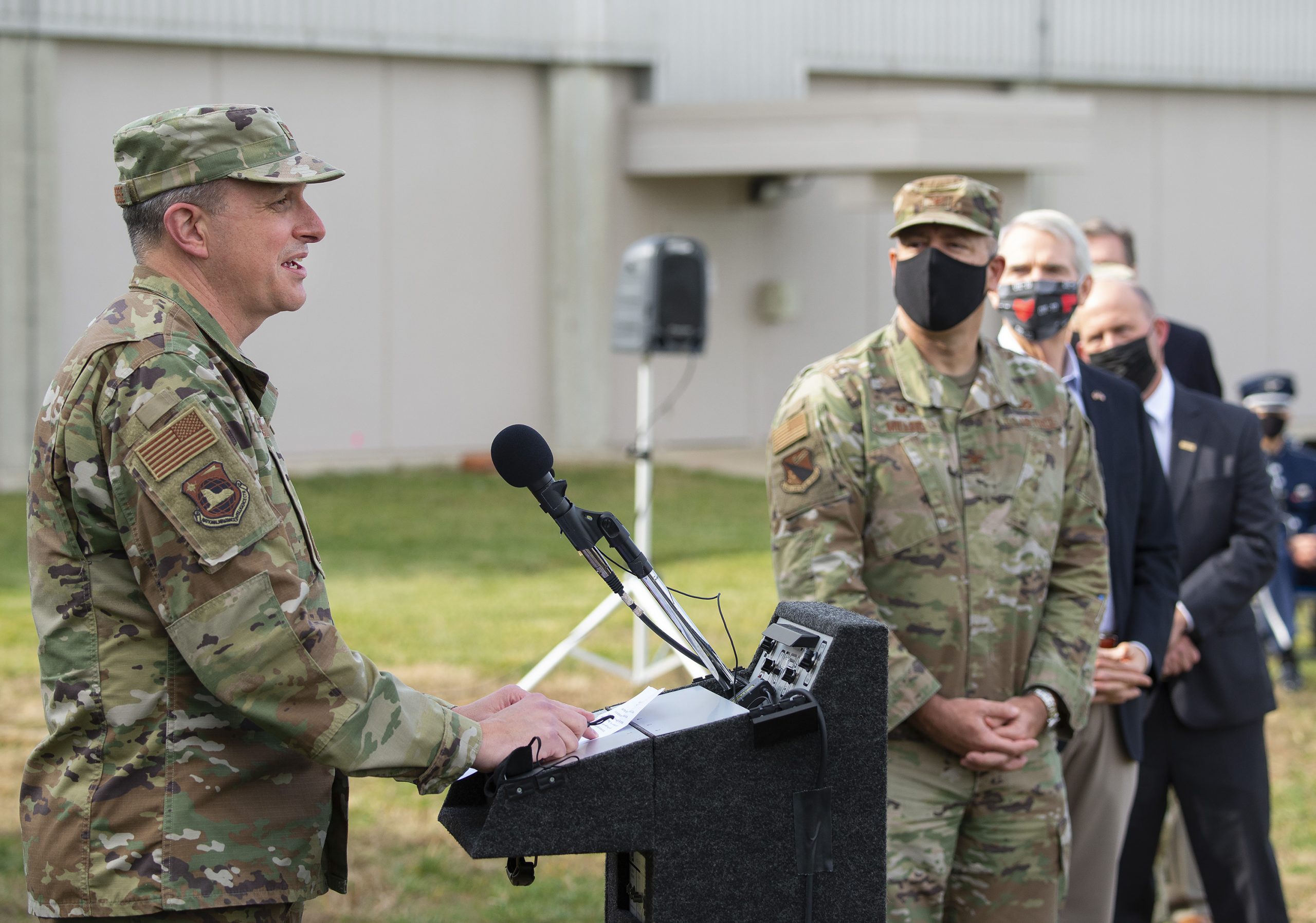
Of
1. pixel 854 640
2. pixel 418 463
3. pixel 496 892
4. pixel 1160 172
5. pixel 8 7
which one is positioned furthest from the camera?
pixel 1160 172

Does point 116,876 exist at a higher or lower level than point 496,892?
higher

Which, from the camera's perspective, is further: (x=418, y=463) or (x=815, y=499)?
(x=418, y=463)

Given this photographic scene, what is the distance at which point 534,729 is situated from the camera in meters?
2.19

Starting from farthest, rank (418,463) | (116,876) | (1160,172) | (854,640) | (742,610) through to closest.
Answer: (1160,172)
(418,463)
(742,610)
(854,640)
(116,876)

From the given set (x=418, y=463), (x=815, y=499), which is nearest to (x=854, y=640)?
(x=815, y=499)

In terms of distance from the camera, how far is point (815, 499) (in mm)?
3252

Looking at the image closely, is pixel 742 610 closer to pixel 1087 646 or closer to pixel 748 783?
pixel 1087 646

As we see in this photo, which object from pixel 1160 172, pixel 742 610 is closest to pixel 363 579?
pixel 742 610

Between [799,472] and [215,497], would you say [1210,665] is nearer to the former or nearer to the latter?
[799,472]

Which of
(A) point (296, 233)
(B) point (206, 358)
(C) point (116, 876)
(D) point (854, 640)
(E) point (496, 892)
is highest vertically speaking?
(A) point (296, 233)

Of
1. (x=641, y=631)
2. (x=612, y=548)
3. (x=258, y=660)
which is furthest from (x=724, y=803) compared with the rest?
(x=641, y=631)

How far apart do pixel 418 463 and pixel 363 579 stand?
5837 mm

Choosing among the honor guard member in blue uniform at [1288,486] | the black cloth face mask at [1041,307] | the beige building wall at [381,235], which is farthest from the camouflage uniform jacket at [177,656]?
the beige building wall at [381,235]

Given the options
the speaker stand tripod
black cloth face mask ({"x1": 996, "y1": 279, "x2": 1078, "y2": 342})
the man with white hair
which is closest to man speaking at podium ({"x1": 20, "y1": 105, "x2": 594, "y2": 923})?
the man with white hair
